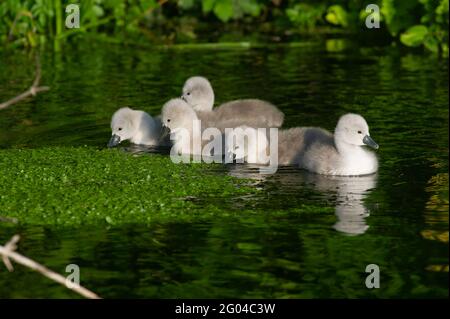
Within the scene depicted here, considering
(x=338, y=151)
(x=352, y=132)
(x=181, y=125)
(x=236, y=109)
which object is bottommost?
(x=338, y=151)

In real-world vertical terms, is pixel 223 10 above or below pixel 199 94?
above

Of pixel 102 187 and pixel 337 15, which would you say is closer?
pixel 102 187

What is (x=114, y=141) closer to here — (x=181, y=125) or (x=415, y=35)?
(x=181, y=125)

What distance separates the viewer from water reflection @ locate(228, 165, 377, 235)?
23.2ft

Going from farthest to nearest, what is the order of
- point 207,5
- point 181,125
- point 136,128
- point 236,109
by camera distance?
point 207,5 < point 236,109 < point 136,128 < point 181,125

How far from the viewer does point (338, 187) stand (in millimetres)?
8023

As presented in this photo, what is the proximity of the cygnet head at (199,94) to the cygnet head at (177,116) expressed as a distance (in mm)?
759

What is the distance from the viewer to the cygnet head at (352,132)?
8.48 meters

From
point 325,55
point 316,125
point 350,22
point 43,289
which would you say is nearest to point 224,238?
point 43,289

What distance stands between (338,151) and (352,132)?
0.59 ft

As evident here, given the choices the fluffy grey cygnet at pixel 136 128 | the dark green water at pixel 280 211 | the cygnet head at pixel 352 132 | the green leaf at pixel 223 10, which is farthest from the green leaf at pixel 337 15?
the cygnet head at pixel 352 132

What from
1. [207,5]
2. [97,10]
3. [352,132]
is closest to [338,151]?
[352,132]

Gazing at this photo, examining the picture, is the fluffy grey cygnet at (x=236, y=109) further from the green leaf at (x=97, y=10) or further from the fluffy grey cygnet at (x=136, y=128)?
the green leaf at (x=97, y=10)

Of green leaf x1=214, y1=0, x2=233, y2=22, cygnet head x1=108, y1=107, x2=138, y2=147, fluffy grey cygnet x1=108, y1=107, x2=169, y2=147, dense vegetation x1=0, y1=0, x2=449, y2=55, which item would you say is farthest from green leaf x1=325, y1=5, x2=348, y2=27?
cygnet head x1=108, y1=107, x2=138, y2=147
